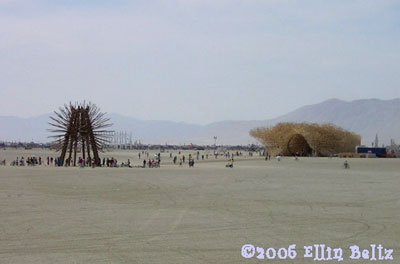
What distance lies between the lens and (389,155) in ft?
240

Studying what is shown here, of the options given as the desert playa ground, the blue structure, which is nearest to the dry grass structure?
the blue structure

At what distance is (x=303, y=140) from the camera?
258ft

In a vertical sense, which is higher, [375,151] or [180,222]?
[375,151]

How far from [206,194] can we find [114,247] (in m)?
9.84

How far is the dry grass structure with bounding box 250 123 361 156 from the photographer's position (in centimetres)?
7600

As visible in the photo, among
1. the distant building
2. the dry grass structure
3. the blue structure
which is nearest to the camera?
the distant building

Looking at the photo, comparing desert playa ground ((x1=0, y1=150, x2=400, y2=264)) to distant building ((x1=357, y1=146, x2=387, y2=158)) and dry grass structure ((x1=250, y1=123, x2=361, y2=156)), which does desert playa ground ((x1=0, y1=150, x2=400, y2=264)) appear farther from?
dry grass structure ((x1=250, y1=123, x2=361, y2=156))

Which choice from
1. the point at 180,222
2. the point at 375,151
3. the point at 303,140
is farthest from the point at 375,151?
the point at 180,222

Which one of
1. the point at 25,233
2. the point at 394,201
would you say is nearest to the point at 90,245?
the point at 25,233

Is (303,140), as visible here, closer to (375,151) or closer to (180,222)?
(375,151)

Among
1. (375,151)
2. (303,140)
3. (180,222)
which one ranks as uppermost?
(303,140)

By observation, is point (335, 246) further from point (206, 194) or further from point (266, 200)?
point (206, 194)

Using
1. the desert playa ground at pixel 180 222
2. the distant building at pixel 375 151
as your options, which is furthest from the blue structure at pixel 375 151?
the desert playa ground at pixel 180 222

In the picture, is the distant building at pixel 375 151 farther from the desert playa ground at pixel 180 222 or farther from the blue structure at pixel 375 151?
the desert playa ground at pixel 180 222
